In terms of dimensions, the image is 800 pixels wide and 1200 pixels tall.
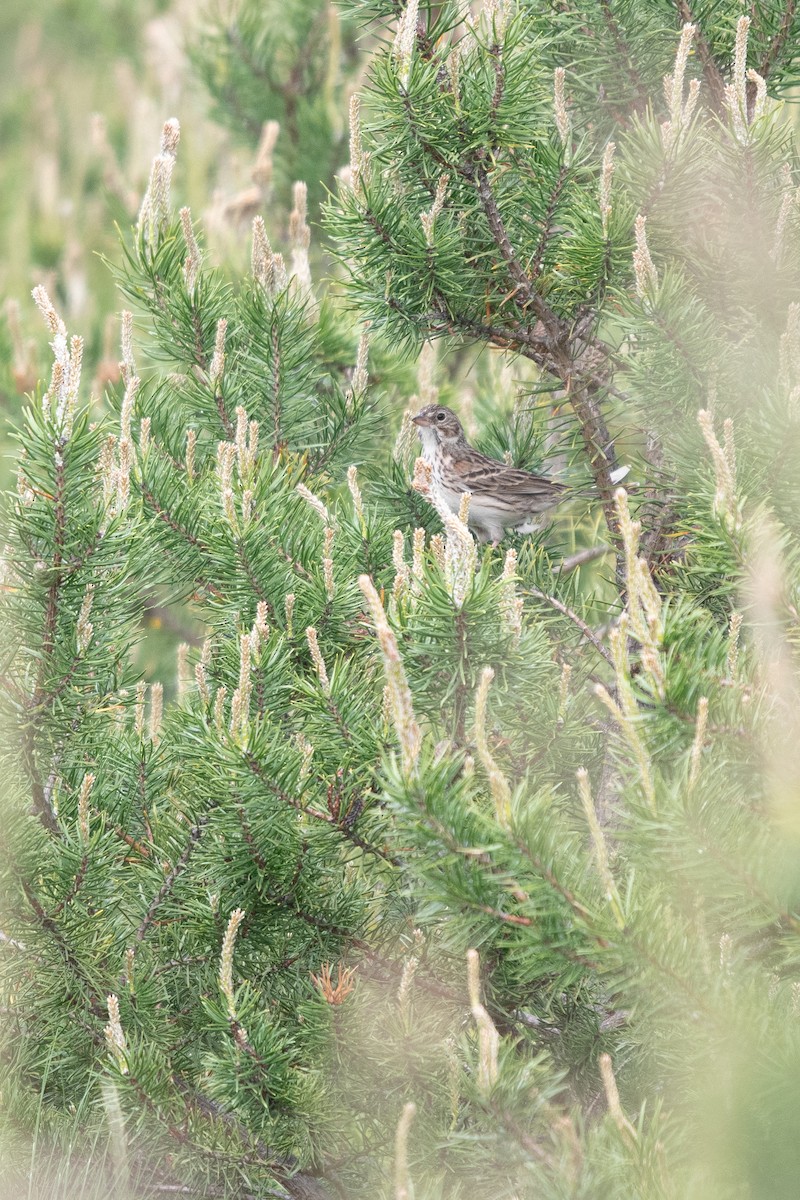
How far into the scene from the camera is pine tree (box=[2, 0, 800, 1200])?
2148 mm

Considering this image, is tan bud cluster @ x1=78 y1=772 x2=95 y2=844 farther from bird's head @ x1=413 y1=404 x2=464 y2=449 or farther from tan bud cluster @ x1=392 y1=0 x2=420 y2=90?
bird's head @ x1=413 y1=404 x2=464 y2=449

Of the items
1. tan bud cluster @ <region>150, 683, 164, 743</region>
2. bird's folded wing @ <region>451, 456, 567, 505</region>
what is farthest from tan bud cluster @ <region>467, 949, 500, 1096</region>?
bird's folded wing @ <region>451, 456, 567, 505</region>

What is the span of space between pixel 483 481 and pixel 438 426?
0.34 metres

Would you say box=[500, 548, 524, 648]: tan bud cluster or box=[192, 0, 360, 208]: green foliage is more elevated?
box=[192, 0, 360, 208]: green foliage

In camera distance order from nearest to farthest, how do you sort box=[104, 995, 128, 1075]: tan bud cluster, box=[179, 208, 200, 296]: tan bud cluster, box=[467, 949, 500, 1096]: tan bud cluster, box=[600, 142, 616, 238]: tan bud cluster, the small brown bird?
1. box=[467, 949, 500, 1096]: tan bud cluster
2. box=[104, 995, 128, 1075]: tan bud cluster
3. box=[600, 142, 616, 238]: tan bud cluster
4. box=[179, 208, 200, 296]: tan bud cluster
5. the small brown bird

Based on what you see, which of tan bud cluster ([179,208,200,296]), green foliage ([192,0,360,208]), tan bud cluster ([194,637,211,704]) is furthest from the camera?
green foliage ([192,0,360,208])

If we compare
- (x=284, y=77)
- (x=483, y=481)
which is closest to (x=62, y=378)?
(x=483, y=481)

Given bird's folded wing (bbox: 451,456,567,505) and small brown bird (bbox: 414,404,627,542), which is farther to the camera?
small brown bird (bbox: 414,404,627,542)

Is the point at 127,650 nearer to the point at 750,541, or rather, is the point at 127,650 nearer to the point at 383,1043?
the point at 383,1043

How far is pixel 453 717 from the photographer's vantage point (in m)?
2.60

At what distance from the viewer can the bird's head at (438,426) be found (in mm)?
4285

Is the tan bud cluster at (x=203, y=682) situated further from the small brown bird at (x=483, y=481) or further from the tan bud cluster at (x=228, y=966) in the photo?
the small brown bird at (x=483, y=481)

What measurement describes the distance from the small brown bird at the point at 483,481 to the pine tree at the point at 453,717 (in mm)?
736

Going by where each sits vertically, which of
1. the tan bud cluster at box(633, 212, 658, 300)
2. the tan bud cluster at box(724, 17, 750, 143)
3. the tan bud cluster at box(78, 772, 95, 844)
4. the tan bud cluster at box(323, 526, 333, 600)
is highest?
the tan bud cluster at box(724, 17, 750, 143)
